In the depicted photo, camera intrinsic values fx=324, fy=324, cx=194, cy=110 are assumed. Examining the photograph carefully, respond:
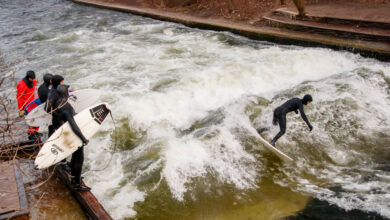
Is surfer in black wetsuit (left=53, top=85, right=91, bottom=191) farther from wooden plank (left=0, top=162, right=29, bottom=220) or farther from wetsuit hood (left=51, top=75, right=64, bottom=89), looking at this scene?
wooden plank (left=0, top=162, right=29, bottom=220)

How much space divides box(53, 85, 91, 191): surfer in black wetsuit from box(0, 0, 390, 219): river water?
749mm

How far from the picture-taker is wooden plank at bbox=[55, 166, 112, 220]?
178 inches

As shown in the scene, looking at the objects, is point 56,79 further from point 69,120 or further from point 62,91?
point 69,120

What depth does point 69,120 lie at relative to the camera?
16.0 feet

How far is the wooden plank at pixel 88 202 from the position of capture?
4.53 meters

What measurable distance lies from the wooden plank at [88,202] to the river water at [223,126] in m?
0.58

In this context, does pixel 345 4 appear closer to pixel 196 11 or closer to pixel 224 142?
pixel 196 11

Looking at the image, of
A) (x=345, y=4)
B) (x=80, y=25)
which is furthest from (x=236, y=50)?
(x=80, y=25)

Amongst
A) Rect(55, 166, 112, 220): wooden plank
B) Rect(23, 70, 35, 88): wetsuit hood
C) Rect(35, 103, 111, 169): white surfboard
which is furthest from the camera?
Rect(23, 70, 35, 88): wetsuit hood

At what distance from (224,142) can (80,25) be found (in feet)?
48.3

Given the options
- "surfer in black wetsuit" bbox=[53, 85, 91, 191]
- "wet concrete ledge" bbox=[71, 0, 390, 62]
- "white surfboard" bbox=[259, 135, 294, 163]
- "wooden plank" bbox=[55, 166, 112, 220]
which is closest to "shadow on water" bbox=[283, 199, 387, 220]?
"white surfboard" bbox=[259, 135, 294, 163]

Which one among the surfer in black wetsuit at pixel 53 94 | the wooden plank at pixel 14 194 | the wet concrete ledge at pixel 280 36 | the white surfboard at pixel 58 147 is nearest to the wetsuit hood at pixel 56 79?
the surfer in black wetsuit at pixel 53 94

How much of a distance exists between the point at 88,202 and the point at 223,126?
3.86 m

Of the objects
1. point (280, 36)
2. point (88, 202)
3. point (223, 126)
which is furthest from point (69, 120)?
point (280, 36)
